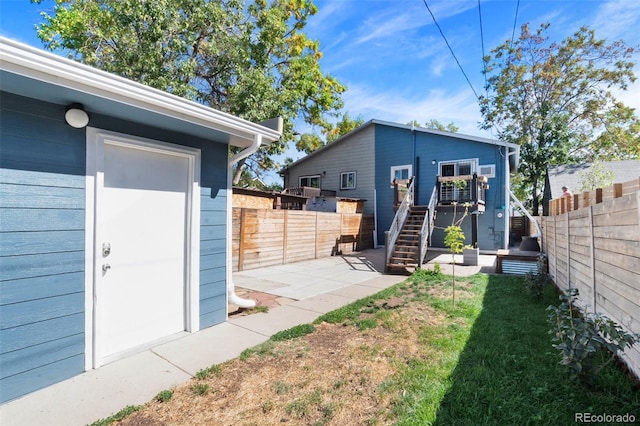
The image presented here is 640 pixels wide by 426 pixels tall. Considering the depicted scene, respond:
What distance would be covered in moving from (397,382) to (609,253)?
2.41 meters

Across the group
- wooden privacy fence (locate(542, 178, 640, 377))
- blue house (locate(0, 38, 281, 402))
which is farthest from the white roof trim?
wooden privacy fence (locate(542, 178, 640, 377))

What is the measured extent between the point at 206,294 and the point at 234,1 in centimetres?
1328

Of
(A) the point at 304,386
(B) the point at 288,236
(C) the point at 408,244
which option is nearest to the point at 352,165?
(C) the point at 408,244

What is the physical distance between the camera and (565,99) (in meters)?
17.7

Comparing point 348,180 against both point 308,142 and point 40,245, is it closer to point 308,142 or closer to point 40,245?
point 308,142

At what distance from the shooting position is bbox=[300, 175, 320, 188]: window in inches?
669

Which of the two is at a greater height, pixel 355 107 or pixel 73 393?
pixel 355 107

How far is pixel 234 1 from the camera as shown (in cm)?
1259

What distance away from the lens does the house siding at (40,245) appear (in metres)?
2.33

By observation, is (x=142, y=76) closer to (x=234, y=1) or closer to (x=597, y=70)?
(x=234, y=1)

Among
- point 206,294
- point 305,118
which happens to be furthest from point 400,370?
point 305,118

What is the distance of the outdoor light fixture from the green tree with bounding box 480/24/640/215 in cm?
2083

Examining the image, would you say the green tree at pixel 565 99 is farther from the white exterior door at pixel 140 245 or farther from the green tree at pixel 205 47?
the white exterior door at pixel 140 245

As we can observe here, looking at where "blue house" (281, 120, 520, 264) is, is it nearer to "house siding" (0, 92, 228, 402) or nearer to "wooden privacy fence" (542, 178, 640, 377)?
"wooden privacy fence" (542, 178, 640, 377)
